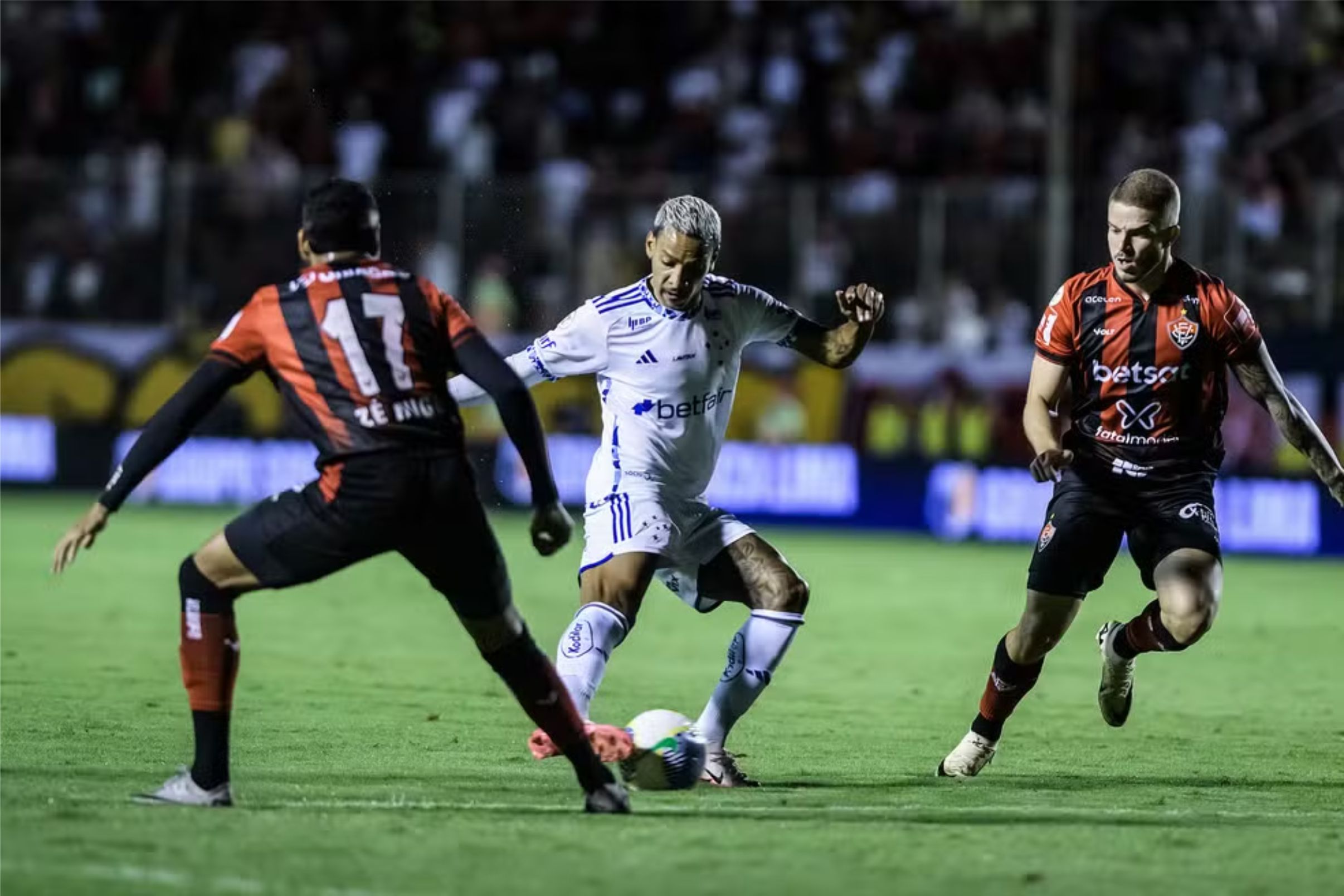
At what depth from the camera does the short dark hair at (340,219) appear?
25.2ft

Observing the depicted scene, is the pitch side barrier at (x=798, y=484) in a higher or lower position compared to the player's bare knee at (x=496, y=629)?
lower

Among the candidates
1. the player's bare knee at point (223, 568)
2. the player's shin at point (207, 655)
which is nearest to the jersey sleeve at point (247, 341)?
the player's bare knee at point (223, 568)

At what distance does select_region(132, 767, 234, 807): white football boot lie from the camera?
7844 mm

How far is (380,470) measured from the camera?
7.59 m

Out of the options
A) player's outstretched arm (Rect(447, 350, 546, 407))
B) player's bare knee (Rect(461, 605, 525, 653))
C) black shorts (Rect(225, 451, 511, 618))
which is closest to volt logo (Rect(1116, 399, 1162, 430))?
player's outstretched arm (Rect(447, 350, 546, 407))

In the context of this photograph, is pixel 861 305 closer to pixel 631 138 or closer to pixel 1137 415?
pixel 1137 415

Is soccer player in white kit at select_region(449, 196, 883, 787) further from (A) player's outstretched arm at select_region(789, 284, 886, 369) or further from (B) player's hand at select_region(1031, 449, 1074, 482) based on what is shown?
(B) player's hand at select_region(1031, 449, 1074, 482)

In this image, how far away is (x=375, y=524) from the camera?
7598 millimetres

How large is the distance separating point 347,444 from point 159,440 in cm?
61

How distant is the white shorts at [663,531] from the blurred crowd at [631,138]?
14.9 m

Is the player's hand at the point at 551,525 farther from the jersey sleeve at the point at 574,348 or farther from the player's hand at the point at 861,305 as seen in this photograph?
the player's hand at the point at 861,305

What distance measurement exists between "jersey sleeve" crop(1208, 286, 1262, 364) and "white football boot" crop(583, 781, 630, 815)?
10.5ft

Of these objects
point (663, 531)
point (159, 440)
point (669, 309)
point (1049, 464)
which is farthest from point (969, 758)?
point (159, 440)

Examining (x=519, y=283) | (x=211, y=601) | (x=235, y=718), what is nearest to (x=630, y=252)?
(x=519, y=283)
